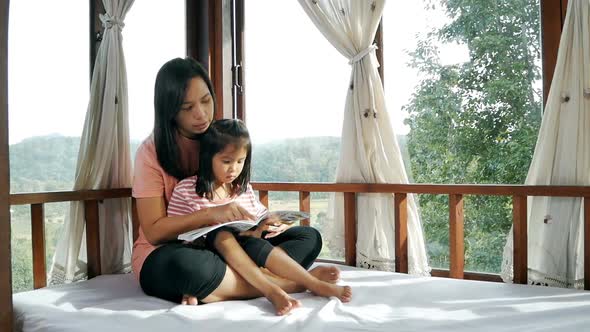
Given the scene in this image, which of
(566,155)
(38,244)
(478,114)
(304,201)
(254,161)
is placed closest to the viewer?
(566,155)

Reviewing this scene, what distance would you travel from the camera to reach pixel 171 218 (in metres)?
1.67

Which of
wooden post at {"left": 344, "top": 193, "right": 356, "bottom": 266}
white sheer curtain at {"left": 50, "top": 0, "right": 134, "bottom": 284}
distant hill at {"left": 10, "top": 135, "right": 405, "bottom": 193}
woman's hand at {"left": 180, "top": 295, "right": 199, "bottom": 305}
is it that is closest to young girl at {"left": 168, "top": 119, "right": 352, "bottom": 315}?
woman's hand at {"left": 180, "top": 295, "right": 199, "bottom": 305}

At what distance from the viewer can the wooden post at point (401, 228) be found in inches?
81.2

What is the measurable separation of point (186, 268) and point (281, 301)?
29 cm

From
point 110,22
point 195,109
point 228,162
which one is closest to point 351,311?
point 228,162

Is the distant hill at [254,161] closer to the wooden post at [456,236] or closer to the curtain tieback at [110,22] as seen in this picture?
the wooden post at [456,236]

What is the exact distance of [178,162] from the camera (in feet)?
5.87

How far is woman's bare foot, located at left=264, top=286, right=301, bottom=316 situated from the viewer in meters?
1.38

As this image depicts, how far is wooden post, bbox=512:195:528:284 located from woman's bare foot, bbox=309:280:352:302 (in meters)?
0.70

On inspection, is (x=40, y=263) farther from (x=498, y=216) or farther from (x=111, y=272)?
(x=498, y=216)

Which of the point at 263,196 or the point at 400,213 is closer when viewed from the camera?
the point at 400,213

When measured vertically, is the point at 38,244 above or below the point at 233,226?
below

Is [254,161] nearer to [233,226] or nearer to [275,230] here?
[275,230]

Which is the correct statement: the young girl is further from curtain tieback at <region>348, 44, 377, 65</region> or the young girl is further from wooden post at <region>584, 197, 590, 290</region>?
wooden post at <region>584, 197, 590, 290</region>
